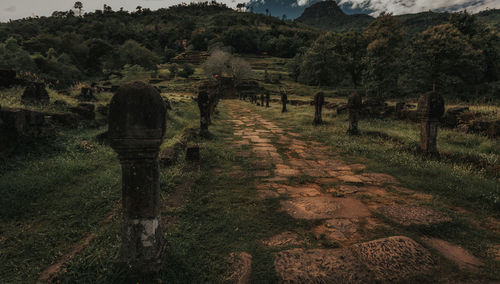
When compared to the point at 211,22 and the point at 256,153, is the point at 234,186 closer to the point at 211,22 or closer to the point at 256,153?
the point at 256,153

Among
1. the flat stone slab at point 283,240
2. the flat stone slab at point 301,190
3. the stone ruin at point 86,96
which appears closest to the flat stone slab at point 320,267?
the flat stone slab at point 283,240

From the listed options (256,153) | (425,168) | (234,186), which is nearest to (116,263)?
(234,186)

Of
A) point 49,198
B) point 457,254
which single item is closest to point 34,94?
point 49,198

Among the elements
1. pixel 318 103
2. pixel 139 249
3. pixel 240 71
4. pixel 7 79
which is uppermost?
pixel 240 71

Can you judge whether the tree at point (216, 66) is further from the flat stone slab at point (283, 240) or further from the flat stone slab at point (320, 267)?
the flat stone slab at point (320, 267)

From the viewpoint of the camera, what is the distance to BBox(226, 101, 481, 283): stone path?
1868 mm

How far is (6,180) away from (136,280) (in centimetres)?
329

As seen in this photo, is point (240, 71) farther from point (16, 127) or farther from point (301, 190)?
point (301, 190)

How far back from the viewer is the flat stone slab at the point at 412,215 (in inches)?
102

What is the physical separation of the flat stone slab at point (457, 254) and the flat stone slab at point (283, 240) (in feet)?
4.04

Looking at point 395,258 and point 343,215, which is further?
point 343,215

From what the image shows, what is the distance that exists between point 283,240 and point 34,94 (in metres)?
8.87

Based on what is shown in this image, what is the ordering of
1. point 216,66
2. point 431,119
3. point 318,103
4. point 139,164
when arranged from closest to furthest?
point 139,164 → point 431,119 → point 318,103 → point 216,66

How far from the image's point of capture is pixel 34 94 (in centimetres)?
714
